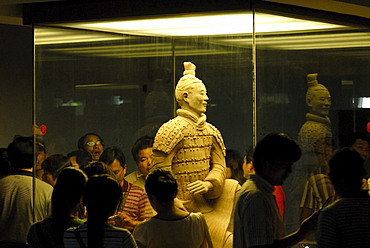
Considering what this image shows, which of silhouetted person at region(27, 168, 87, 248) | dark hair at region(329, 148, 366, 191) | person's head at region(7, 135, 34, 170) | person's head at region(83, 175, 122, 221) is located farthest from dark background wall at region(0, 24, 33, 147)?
dark hair at region(329, 148, 366, 191)

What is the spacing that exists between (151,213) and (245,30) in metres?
1.67

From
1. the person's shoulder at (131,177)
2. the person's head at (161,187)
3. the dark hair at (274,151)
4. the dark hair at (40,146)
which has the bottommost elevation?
the person's shoulder at (131,177)

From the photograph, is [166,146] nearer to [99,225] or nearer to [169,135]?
[169,135]

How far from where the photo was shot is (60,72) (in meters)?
7.12

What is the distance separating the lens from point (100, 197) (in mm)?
4848

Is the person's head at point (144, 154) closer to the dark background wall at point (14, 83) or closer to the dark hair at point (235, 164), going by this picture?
the dark hair at point (235, 164)

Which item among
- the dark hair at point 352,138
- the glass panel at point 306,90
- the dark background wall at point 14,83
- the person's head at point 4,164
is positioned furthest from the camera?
the dark background wall at point 14,83

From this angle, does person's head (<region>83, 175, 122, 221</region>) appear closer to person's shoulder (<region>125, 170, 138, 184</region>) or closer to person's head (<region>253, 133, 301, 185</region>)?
person's head (<region>253, 133, 301, 185</region>)

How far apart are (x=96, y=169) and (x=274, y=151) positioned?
231 cm

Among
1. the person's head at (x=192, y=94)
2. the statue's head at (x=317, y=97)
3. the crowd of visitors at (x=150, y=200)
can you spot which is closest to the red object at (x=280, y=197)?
the crowd of visitors at (x=150, y=200)

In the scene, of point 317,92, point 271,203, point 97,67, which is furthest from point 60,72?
point 271,203

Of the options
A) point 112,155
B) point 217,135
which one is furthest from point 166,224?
point 112,155

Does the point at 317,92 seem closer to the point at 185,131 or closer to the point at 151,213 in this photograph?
the point at 185,131

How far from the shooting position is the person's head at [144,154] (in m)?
7.06
